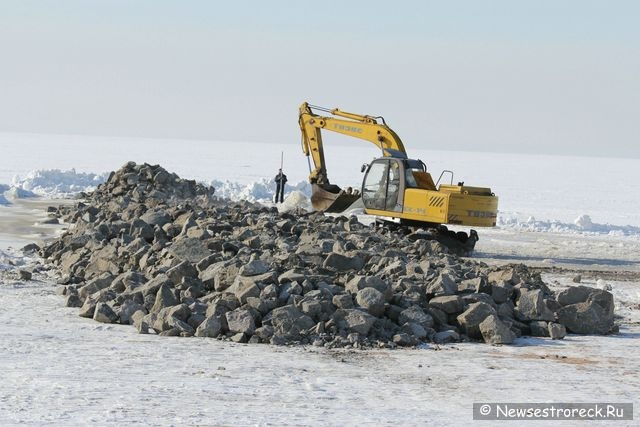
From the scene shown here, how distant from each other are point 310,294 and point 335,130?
42.7ft

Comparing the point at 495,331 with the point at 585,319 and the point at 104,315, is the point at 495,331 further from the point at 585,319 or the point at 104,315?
the point at 104,315

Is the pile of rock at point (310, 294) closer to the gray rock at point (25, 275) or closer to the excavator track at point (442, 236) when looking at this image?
the gray rock at point (25, 275)

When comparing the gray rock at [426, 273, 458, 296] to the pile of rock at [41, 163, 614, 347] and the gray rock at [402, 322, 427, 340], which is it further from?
the gray rock at [402, 322, 427, 340]

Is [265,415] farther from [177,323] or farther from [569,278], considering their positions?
[569,278]

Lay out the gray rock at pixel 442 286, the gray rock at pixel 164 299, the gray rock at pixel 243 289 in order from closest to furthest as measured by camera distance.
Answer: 1. the gray rock at pixel 243 289
2. the gray rock at pixel 164 299
3. the gray rock at pixel 442 286

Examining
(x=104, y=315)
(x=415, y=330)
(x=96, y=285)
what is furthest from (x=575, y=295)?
(x=96, y=285)

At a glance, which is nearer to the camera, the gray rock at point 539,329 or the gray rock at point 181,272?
the gray rock at point 539,329

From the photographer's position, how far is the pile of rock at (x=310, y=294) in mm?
10438

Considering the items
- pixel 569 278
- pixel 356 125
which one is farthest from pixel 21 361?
pixel 356 125

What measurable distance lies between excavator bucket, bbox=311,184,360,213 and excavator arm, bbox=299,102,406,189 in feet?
0.74

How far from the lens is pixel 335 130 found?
76.9 ft

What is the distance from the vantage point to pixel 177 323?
10.5 metres

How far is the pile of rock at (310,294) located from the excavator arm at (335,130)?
23.6 feet

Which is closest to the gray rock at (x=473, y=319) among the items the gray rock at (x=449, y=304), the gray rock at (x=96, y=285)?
the gray rock at (x=449, y=304)
